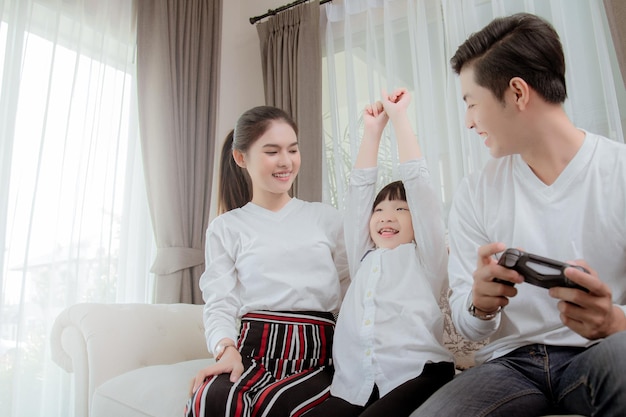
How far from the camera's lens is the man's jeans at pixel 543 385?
2.58ft

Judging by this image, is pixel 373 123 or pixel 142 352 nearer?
pixel 373 123

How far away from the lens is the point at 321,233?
1513 mm

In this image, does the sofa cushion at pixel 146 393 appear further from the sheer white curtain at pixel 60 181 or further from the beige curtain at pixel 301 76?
the beige curtain at pixel 301 76

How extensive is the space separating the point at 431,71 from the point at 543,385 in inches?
72.7

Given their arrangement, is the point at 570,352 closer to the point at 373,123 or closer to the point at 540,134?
the point at 540,134

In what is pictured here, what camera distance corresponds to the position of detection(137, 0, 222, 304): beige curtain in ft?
8.30

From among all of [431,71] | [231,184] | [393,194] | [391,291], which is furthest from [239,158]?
[431,71]

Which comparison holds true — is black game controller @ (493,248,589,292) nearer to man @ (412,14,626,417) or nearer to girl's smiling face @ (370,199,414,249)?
man @ (412,14,626,417)

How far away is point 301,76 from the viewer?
2.80 meters

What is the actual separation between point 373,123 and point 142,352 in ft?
3.59

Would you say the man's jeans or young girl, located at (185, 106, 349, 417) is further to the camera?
young girl, located at (185, 106, 349, 417)

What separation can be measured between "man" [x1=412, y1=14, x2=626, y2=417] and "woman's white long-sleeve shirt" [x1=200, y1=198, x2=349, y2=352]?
1.43 feet

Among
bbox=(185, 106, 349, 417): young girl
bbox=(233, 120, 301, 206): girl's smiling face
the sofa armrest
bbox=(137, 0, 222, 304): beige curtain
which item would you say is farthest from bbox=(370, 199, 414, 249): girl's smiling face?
bbox=(137, 0, 222, 304): beige curtain

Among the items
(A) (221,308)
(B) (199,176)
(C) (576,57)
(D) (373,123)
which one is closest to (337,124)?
(B) (199,176)
